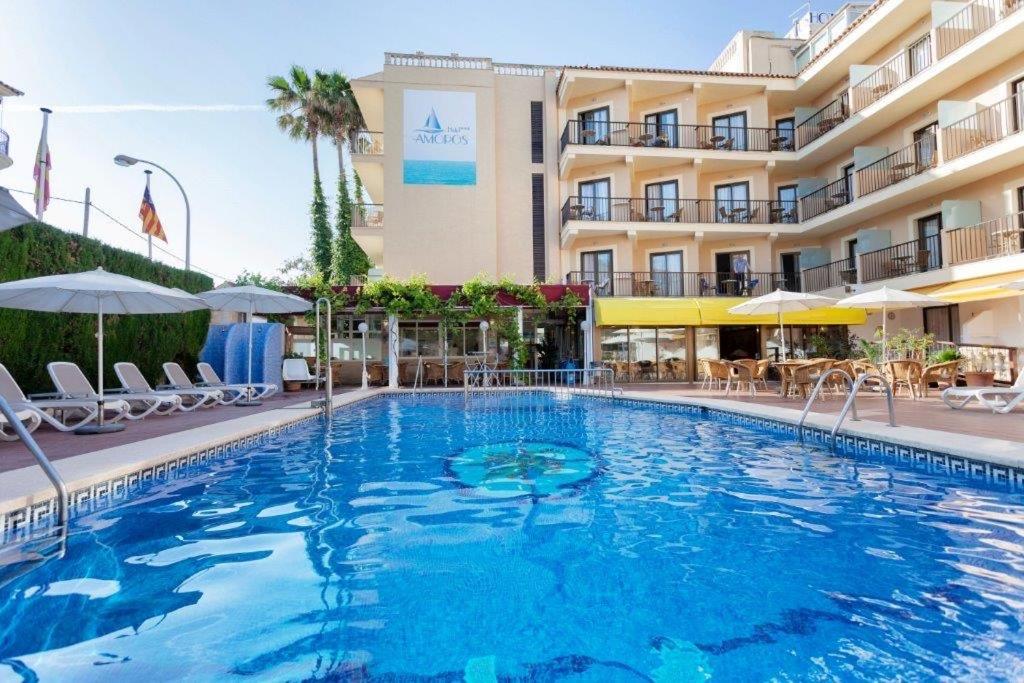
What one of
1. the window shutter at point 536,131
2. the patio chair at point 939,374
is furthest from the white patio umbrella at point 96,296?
the window shutter at point 536,131

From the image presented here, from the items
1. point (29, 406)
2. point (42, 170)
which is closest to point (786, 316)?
point (29, 406)

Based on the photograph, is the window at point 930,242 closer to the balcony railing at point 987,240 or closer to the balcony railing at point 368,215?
the balcony railing at point 987,240

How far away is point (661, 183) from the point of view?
22297 millimetres

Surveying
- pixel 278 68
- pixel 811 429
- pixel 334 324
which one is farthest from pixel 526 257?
pixel 278 68

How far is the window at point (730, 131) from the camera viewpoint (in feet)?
70.6

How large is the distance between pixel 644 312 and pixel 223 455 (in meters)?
15.0

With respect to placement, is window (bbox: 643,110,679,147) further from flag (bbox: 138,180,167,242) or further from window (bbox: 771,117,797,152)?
flag (bbox: 138,180,167,242)

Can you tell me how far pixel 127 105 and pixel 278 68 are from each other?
8498 mm

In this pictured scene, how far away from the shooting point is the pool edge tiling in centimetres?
388

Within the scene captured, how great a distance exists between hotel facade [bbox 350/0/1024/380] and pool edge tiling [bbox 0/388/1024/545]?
465 inches

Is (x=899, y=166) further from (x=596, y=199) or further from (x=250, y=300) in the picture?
(x=250, y=300)

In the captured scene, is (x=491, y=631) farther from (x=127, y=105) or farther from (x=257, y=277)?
(x=127, y=105)

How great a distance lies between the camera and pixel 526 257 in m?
22.3

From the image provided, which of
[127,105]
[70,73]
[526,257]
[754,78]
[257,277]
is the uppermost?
[127,105]
